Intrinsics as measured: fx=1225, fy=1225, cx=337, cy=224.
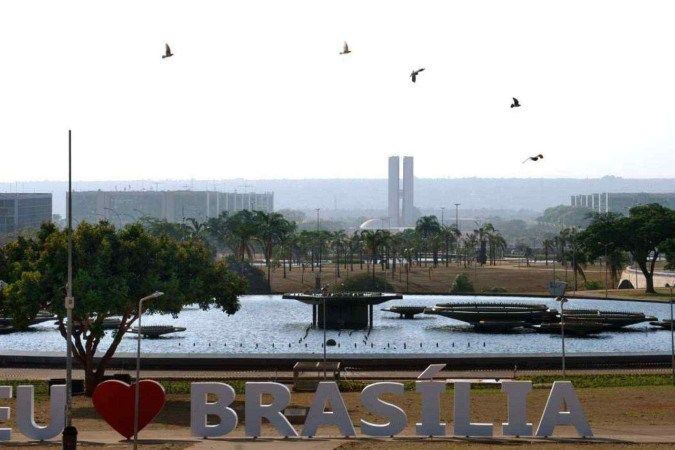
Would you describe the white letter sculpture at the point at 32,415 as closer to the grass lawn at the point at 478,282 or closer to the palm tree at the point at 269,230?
the grass lawn at the point at 478,282

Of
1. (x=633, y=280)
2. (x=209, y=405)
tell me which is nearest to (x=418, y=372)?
(x=209, y=405)

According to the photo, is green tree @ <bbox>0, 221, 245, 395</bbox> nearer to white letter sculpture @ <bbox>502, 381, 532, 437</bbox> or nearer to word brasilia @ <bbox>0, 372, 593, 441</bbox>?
word brasilia @ <bbox>0, 372, 593, 441</bbox>

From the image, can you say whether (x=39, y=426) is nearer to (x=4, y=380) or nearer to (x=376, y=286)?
(x=4, y=380)

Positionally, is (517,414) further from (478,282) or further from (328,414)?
(478,282)

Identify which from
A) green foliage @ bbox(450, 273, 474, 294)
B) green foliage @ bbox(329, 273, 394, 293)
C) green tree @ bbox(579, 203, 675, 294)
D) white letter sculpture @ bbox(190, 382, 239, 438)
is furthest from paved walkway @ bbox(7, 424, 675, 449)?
green foliage @ bbox(450, 273, 474, 294)

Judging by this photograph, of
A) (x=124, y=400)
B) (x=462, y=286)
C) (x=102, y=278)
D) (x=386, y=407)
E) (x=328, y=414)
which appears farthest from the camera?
(x=462, y=286)

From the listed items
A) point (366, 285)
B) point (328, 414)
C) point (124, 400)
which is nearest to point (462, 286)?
point (366, 285)
